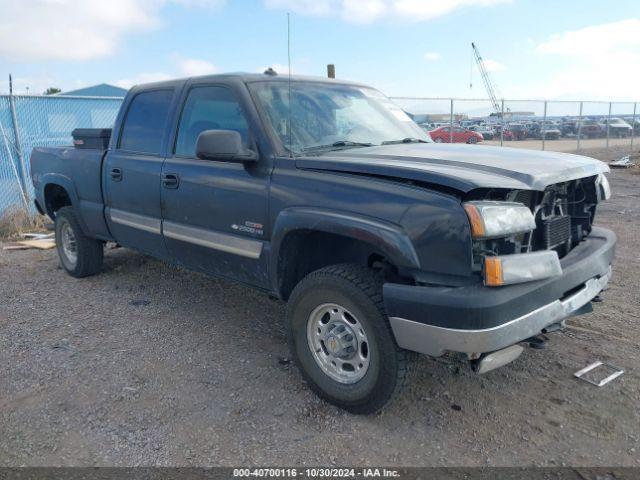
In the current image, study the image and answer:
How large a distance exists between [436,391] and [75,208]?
4.04 metres

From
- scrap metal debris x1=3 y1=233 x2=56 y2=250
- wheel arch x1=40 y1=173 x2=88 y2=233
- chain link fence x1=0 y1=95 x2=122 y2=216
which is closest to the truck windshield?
wheel arch x1=40 y1=173 x2=88 y2=233

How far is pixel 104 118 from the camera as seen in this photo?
10930mm

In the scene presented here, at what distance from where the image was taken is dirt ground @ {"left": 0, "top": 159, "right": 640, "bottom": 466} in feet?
9.45

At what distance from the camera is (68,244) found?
20.2 ft

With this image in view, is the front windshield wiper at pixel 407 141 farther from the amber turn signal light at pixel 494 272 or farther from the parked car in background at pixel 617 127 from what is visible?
the parked car in background at pixel 617 127

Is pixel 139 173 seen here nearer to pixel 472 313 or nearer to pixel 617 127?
pixel 472 313

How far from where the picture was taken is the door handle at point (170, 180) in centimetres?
420

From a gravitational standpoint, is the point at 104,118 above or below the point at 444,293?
above

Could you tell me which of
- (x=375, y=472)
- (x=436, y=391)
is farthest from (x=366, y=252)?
(x=375, y=472)

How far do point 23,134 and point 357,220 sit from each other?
338 inches

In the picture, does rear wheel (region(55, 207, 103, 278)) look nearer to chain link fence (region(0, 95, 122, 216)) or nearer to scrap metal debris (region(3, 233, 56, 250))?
scrap metal debris (region(3, 233, 56, 250))

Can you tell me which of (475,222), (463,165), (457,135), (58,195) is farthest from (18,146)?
(457,135)

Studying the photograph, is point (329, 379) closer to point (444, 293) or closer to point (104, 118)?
point (444, 293)

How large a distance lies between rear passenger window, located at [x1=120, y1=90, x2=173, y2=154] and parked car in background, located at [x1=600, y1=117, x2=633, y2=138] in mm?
24213
